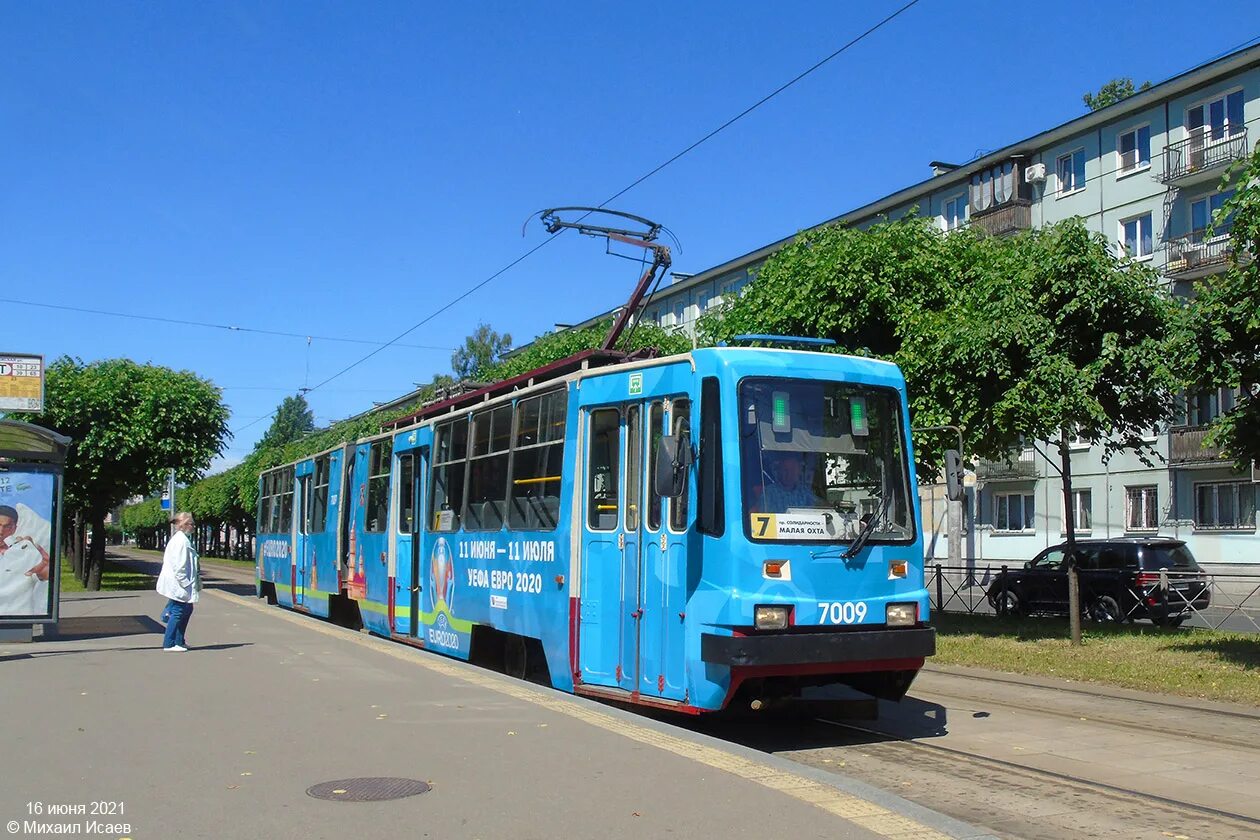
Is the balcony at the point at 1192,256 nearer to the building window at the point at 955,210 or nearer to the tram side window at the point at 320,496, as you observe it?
the building window at the point at 955,210

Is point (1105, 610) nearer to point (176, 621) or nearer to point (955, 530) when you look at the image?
point (176, 621)

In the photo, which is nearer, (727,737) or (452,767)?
(452,767)

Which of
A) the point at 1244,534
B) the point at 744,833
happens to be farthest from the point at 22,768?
the point at 1244,534

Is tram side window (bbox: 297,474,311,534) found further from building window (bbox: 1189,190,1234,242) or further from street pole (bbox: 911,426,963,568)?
street pole (bbox: 911,426,963,568)

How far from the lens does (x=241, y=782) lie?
6.82m

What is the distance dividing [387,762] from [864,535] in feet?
12.9

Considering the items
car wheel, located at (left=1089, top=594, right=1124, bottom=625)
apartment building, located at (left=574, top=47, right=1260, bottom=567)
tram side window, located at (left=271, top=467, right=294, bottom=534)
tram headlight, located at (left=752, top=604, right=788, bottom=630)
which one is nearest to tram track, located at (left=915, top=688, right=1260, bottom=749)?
tram headlight, located at (left=752, top=604, right=788, bottom=630)

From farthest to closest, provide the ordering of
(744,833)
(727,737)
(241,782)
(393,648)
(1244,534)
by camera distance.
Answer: (1244,534) < (393,648) < (727,737) < (241,782) < (744,833)

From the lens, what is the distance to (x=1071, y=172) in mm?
42656

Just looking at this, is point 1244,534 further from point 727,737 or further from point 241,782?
point 241,782

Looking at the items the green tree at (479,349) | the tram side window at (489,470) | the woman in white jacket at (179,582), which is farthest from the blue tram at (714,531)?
the green tree at (479,349)

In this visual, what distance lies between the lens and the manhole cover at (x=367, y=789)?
6.48 meters

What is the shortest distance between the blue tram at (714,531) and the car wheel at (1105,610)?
14.4m

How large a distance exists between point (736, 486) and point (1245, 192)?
297 inches
